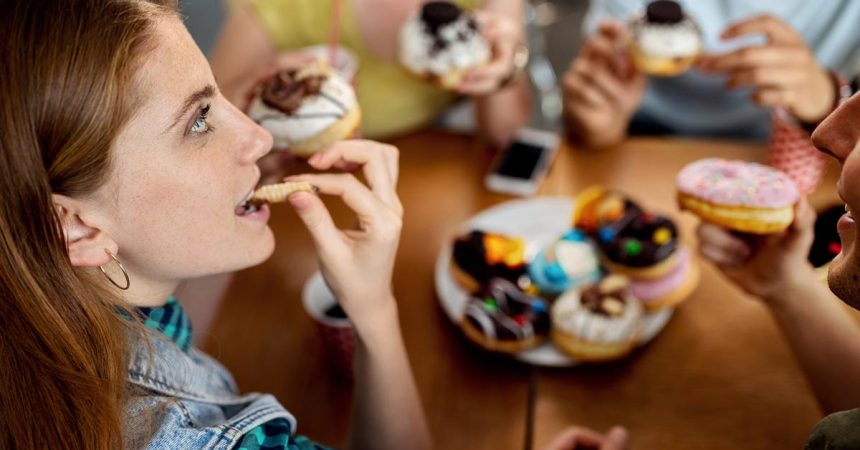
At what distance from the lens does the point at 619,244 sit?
1.25 m

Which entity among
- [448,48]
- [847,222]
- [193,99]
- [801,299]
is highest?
[193,99]

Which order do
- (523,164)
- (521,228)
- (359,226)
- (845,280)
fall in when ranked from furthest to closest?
1. (523,164)
2. (521,228)
3. (359,226)
4. (845,280)

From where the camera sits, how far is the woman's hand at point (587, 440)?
3.19 ft

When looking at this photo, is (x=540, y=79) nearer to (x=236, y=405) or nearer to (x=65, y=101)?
(x=236, y=405)

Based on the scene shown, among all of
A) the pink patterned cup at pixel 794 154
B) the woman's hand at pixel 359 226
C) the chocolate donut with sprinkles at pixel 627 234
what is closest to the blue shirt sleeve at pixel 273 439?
the woman's hand at pixel 359 226

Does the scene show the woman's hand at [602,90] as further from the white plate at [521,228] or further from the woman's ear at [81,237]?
the woman's ear at [81,237]

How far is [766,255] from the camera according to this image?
1056mm

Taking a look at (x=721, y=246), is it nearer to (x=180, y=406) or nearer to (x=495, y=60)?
(x=495, y=60)

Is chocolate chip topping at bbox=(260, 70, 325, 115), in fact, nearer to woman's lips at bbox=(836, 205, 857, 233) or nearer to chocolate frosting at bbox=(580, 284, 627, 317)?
chocolate frosting at bbox=(580, 284, 627, 317)

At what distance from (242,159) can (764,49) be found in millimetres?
871

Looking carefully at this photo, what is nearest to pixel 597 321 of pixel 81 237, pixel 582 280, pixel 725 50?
pixel 582 280

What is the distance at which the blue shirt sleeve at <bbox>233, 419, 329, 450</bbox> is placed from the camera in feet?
2.81

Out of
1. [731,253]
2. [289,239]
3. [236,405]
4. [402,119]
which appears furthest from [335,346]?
[402,119]

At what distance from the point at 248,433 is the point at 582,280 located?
595mm
